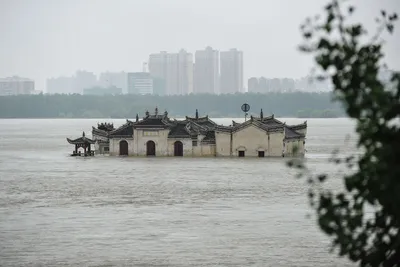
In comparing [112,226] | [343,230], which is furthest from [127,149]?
[343,230]

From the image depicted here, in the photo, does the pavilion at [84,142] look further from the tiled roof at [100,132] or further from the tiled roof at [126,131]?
the tiled roof at [126,131]

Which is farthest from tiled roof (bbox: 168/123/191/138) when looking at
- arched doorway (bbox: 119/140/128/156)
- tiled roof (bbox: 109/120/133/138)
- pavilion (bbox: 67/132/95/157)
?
pavilion (bbox: 67/132/95/157)

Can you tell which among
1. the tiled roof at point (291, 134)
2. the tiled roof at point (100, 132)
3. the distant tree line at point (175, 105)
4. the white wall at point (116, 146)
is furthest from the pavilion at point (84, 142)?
the distant tree line at point (175, 105)

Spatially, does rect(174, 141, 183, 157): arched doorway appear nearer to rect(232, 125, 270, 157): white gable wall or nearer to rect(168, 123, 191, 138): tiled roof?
rect(168, 123, 191, 138): tiled roof

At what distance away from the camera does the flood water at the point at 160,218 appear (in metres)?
16.4

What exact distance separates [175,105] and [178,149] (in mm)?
129167

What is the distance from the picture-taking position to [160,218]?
21.2m

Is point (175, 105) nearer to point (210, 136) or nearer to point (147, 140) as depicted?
point (210, 136)

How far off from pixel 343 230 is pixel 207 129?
123ft

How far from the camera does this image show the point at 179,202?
24844mm

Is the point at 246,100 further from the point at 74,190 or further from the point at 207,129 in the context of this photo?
the point at 74,190

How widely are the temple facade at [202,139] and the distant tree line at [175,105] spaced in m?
118

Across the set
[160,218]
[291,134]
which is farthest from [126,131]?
[160,218]

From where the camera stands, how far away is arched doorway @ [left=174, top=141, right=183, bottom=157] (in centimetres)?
4345
